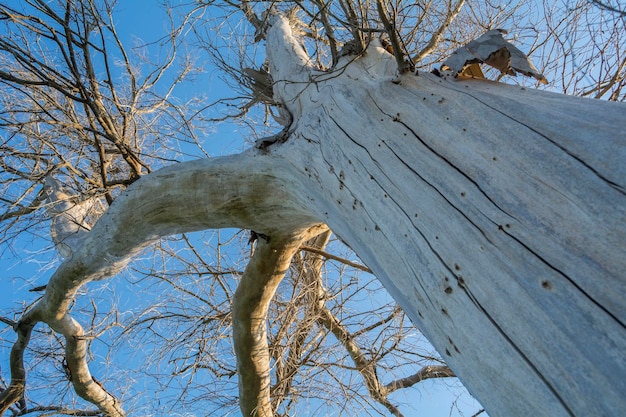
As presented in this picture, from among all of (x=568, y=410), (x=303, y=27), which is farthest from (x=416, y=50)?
(x=568, y=410)

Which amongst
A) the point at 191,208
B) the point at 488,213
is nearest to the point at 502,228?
the point at 488,213

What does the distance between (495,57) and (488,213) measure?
904mm

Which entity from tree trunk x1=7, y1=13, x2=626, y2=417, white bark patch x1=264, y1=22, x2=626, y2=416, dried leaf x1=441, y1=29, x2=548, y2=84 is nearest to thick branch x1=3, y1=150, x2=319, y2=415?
tree trunk x1=7, y1=13, x2=626, y2=417

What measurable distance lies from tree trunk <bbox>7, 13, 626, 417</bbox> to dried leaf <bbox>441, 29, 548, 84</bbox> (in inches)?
4.2

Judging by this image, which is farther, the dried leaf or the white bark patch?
the dried leaf

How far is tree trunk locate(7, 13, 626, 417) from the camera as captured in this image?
0.83m

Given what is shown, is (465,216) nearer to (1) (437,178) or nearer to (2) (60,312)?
(1) (437,178)

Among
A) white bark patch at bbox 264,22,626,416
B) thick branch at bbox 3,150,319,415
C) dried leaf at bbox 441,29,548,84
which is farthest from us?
thick branch at bbox 3,150,319,415

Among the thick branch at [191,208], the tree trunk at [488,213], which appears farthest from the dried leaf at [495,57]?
the thick branch at [191,208]

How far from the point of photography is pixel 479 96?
1497 mm

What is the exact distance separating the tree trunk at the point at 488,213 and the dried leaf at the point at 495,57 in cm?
11

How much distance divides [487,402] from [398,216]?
581 mm

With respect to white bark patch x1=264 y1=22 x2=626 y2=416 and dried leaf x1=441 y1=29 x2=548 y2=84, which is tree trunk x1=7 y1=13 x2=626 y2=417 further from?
dried leaf x1=441 y1=29 x2=548 y2=84

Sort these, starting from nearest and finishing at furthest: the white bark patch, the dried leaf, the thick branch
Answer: the white bark patch
the dried leaf
the thick branch
